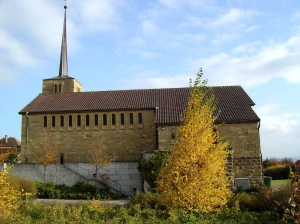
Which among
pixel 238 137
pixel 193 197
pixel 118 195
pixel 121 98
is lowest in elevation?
pixel 118 195

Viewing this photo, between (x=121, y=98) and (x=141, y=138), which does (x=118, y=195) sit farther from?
(x=121, y=98)

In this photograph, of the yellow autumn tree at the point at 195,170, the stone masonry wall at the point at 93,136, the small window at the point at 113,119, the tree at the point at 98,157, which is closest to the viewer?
the yellow autumn tree at the point at 195,170

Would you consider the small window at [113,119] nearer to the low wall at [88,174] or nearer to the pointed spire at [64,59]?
the low wall at [88,174]

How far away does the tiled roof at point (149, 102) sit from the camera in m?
28.5

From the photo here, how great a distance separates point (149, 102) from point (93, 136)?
627 centimetres

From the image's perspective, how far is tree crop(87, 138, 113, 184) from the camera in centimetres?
2634

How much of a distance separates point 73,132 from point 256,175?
55.8 ft

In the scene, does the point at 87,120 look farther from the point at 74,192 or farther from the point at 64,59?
the point at 64,59

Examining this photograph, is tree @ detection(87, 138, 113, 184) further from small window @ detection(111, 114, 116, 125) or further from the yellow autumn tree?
the yellow autumn tree

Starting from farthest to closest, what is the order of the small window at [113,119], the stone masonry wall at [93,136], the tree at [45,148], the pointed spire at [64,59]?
the pointed spire at [64,59] < the small window at [113,119] < the stone masonry wall at [93,136] < the tree at [45,148]

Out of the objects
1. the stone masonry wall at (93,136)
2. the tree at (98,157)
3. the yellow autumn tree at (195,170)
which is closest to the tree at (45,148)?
the stone masonry wall at (93,136)

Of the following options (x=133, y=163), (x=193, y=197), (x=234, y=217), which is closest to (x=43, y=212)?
(x=193, y=197)

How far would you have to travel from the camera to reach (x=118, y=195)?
25.3m

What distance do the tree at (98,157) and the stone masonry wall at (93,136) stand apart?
0.66 meters
